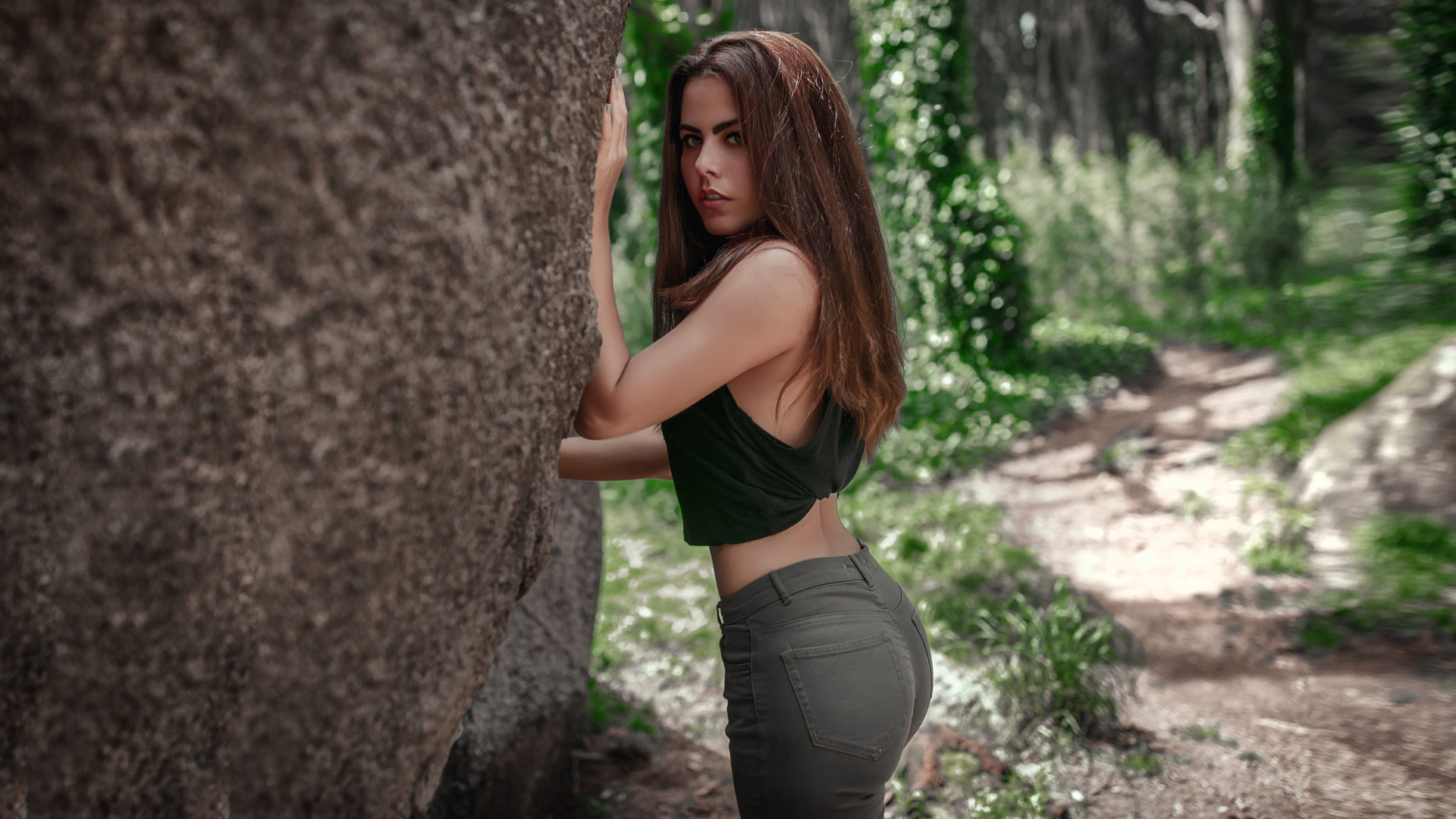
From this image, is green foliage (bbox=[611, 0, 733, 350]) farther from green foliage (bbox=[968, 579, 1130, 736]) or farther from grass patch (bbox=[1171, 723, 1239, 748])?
grass patch (bbox=[1171, 723, 1239, 748])

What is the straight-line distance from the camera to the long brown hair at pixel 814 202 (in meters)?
1.40

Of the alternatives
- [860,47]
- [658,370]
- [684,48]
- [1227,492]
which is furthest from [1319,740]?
[860,47]

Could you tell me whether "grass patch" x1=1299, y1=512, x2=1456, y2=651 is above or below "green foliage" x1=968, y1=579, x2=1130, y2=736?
below

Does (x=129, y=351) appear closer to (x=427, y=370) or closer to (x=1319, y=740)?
(x=427, y=370)

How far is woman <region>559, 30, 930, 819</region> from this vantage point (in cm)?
129

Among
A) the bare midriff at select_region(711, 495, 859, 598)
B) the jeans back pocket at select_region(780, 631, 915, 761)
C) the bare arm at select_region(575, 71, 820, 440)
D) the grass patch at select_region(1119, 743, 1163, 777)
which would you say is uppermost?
the bare arm at select_region(575, 71, 820, 440)

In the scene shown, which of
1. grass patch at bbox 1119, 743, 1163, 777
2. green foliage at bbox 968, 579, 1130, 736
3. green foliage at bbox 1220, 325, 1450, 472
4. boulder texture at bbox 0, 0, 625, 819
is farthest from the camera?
green foliage at bbox 1220, 325, 1450, 472

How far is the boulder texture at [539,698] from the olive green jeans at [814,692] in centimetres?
127

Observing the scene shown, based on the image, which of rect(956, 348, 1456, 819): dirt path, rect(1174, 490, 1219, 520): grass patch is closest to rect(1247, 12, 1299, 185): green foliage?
rect(956, 348, 1456, 819): dirt path

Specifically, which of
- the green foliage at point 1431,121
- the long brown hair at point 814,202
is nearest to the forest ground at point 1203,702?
the long brown hair at point 814,202

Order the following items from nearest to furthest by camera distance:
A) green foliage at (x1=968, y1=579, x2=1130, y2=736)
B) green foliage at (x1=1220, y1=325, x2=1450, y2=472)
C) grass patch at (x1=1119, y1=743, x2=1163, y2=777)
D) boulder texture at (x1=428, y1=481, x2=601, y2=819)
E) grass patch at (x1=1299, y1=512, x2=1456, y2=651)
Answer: boulder texture at (x1=428, y1=481, x2=601, y2=819)
grass patch at (x1=1119, y1=743, x2=1163, y2=777)
green foliage at (x1=968, y1=579, x2=1130, y2=736)
grass patch at (x1=1299, y1=512, x2=1456, y2=651)
green foliage at (x1=1220, y1=325, x2=1450, y2=472)

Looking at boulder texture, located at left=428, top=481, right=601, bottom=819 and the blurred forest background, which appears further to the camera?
the blurred forest background

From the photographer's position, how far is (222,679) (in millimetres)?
958

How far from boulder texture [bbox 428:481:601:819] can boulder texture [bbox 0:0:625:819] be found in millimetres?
1554
